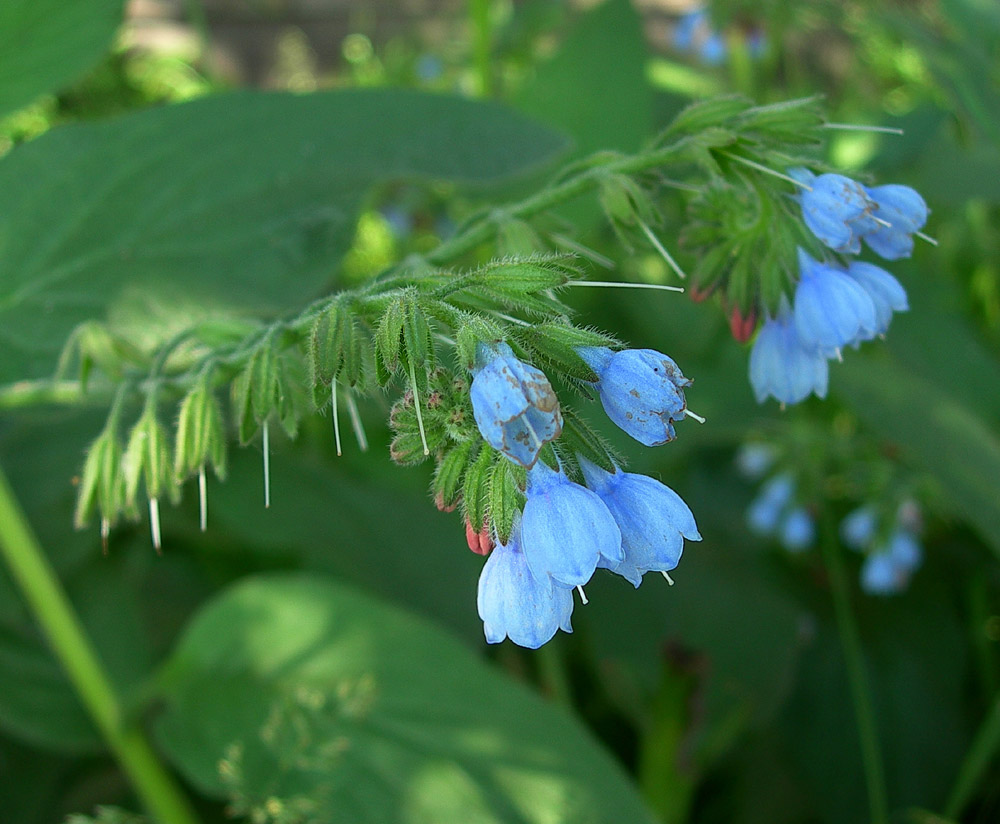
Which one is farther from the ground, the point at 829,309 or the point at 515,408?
the point at 515,408

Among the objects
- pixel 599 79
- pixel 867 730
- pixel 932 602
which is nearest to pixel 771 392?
pixel 867 730

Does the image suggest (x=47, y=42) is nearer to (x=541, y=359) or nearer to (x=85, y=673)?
(x=85, y=673)

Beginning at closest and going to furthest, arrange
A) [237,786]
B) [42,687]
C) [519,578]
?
[519,578]
[237,786]
[42,687]

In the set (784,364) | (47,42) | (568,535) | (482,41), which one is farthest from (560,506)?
Result: (482,41)

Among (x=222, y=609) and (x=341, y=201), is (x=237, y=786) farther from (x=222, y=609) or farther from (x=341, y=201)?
(x=341, y=201)

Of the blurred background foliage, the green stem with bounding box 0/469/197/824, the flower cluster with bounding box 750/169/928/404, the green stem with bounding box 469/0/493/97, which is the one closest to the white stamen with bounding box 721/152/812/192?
the flower cluster with bounding box 750/169/928/404
